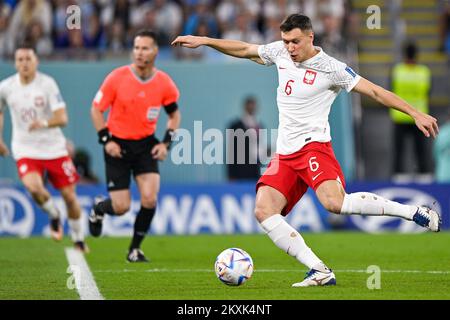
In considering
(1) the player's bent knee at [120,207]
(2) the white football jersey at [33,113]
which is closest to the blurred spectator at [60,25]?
(2) the white football jersey at [33,113]

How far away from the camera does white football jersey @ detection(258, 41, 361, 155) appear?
34.0 ft

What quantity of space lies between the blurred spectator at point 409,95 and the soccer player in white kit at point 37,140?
7.86 meters

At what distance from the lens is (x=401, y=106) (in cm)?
988

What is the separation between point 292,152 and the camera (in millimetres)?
10477

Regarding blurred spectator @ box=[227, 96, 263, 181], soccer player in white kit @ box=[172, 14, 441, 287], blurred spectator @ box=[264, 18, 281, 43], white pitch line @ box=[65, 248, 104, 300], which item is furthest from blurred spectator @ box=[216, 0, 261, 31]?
soccer player in white kit @ box=[172, 14, 441, 287]

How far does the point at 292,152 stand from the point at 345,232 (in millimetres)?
9015

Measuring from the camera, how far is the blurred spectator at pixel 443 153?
2098 centimetres

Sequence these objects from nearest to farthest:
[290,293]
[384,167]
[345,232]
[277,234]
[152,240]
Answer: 1. [290,293]
2. [277,234]
3. [152,240]
4. [345,232]
5. [384,167]

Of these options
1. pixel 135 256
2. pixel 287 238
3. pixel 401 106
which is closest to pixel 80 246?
pixel 135 256

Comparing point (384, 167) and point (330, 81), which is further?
point (384, 167)

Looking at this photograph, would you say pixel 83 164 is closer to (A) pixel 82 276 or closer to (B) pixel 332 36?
(B) pixel 332 36

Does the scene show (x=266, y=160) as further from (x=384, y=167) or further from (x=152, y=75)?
(x=152, y=75)

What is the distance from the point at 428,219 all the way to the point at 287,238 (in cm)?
127
